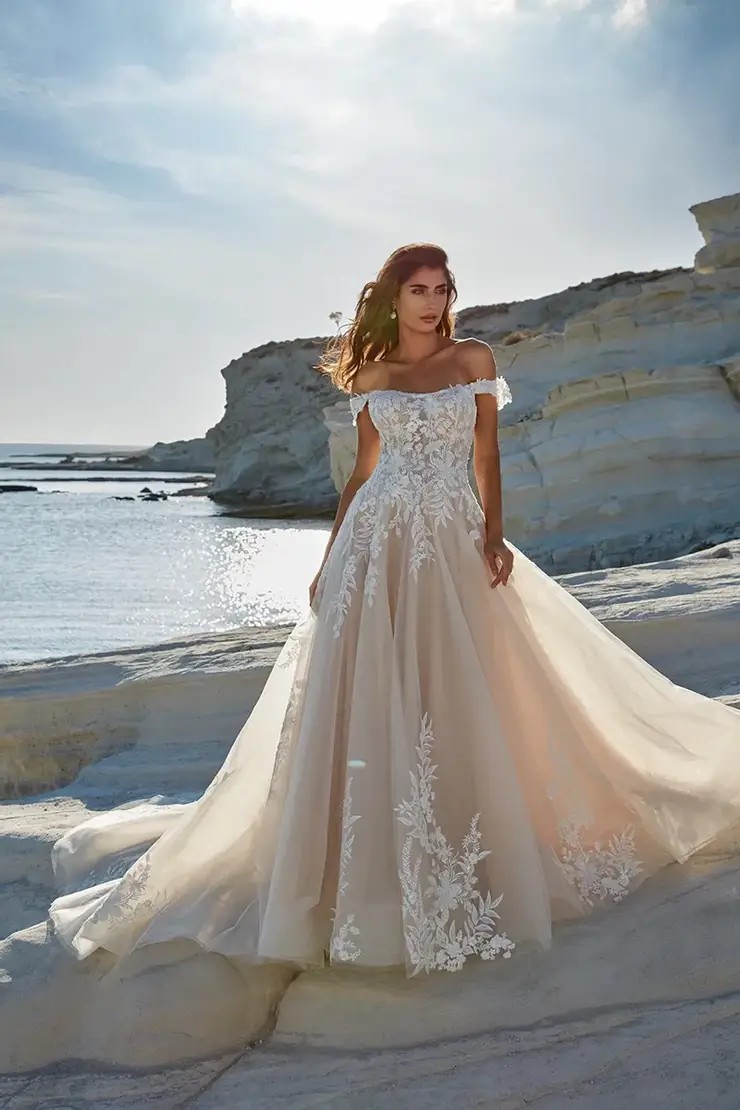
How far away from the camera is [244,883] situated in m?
2.61

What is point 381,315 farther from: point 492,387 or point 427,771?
point 427,771

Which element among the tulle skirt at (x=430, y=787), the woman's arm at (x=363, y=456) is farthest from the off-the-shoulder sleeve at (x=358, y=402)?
the tulle skirt at (x=430, y=787)

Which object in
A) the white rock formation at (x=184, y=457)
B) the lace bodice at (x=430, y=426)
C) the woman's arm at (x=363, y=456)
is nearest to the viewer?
the lace bodice at (x=430, y=426)

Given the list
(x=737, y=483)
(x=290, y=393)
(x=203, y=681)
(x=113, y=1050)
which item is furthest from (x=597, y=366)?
(x=290, y=393)

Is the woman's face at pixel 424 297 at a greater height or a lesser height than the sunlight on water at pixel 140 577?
greater

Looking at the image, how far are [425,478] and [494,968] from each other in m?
1.22

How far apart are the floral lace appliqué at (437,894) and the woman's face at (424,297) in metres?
1.19

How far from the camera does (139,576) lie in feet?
56.1

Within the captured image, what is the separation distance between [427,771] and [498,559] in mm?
585

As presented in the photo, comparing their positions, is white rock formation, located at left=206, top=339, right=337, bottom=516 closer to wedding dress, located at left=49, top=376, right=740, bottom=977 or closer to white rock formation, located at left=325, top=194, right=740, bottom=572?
white rock formation, located at left=325, top=194, right=740, bottom=572

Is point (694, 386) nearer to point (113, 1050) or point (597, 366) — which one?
point (597, 366)

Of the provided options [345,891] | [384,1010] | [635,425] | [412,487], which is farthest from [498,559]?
[635,425]

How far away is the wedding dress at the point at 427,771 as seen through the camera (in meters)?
2.40

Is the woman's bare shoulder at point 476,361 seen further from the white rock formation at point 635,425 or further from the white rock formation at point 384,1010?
the white rock formation at point 635,425
